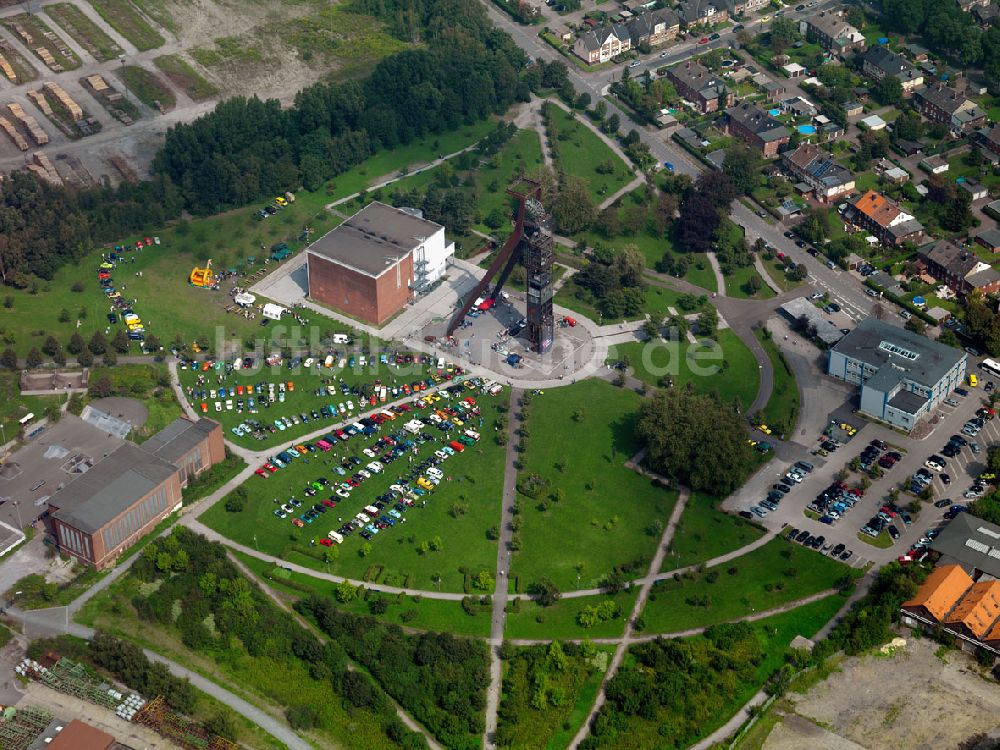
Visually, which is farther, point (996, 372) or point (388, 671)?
point (996, 372)

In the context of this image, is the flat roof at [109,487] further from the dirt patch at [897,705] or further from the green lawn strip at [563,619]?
the dirt patch at [897,705]

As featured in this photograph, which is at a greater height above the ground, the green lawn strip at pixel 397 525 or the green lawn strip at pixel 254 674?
the green lawn strip at pixel 397 525

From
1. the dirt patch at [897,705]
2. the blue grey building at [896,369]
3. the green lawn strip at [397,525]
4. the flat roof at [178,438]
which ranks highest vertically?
the blue grey building at [896,369]

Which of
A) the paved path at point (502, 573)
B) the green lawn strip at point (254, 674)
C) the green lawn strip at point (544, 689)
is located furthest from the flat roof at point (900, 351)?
the green lawn strip at point (254, 674)

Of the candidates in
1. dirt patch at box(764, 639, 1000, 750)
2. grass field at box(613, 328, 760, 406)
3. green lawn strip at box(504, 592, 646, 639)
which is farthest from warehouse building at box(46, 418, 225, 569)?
dirt patch at box(764, 639, 1000, 750)

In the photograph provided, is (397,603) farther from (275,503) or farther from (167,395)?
(167,395)

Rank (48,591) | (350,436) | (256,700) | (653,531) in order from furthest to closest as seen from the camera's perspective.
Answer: (350,436)
(653,531)
(48,591)
(256,700)

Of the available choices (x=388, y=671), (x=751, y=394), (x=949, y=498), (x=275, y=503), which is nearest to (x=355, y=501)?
(x=275, y=503)
